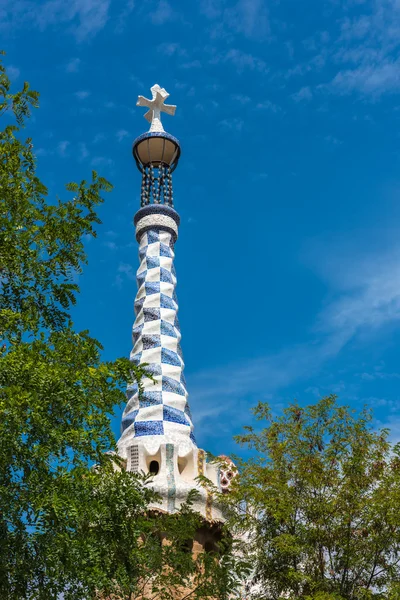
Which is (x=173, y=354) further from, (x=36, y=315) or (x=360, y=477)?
(x=36, y=315)

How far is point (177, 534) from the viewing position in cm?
639

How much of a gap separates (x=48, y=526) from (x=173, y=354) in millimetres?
5649

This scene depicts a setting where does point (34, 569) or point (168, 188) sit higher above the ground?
point (168, 188)

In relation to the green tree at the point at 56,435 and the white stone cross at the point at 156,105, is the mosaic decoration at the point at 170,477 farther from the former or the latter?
the white stone cross at the point at 156,105

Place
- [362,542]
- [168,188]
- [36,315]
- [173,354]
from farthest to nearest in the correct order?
[168,188], [173,354], [362,542], [36,315]

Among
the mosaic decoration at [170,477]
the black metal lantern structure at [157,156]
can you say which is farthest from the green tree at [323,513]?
the black metal lantern structure at [157,156]

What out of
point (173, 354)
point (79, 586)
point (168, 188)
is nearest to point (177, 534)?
point (79, 586)

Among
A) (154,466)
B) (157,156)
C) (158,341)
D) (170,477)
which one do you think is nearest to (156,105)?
(157,156)

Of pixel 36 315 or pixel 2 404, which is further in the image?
pixel 36 315

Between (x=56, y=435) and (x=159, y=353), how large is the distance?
5431 millimetres

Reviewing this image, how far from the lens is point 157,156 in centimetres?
1320

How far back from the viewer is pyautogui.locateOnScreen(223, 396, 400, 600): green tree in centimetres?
764

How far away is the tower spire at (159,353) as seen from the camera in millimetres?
9383

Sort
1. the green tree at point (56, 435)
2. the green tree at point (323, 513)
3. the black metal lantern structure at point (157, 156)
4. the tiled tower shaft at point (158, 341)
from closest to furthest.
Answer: the green tree at point (56, 435) < the green tree at point (323, 513) < the tiled tower shaft at point (158, 341) < the black metal lantern structure at point (157, 156)
